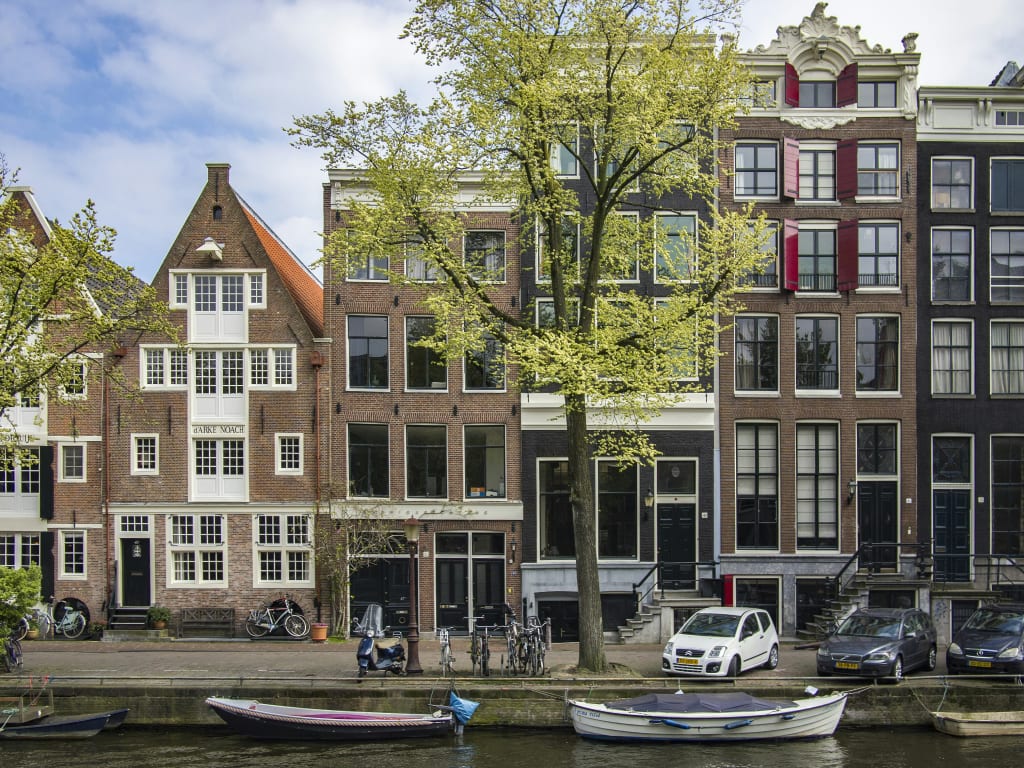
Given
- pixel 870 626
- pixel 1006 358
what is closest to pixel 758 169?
pixel 1006 358

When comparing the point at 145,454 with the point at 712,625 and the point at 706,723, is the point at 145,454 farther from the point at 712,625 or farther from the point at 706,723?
the point at 706,723

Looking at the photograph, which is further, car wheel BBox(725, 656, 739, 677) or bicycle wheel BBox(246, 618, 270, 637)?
bicycle wheel BBox(246, 618, 270, 637)

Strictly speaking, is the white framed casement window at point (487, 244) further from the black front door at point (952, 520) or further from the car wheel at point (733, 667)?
the black front door at point (952, 520)

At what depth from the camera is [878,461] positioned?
88.6ft

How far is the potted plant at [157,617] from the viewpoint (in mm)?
25844

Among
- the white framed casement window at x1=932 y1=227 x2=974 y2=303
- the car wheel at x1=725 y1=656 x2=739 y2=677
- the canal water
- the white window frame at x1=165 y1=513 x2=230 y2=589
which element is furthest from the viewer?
the white framed casement window at x1=932 y1=227 x2=974 y2=303

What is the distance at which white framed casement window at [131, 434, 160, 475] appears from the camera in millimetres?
26938

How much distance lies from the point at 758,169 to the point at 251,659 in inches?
757

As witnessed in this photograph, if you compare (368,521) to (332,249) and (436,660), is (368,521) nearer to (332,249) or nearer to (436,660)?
(436,660)

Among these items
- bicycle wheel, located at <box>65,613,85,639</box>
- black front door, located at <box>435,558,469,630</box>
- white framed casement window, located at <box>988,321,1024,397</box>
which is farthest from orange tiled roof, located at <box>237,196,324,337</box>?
white framed casement window, located at <box>988,321,1024,397</box>

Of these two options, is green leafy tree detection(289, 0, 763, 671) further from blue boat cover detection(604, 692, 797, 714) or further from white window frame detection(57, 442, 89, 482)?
white window frame detection(57, 442, 89, 482)

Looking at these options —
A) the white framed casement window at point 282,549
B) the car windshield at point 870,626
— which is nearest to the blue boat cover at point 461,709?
the car windshield at point 870,626

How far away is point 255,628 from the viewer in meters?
26.0

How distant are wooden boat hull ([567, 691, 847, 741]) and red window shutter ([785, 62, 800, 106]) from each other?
1692 cm
